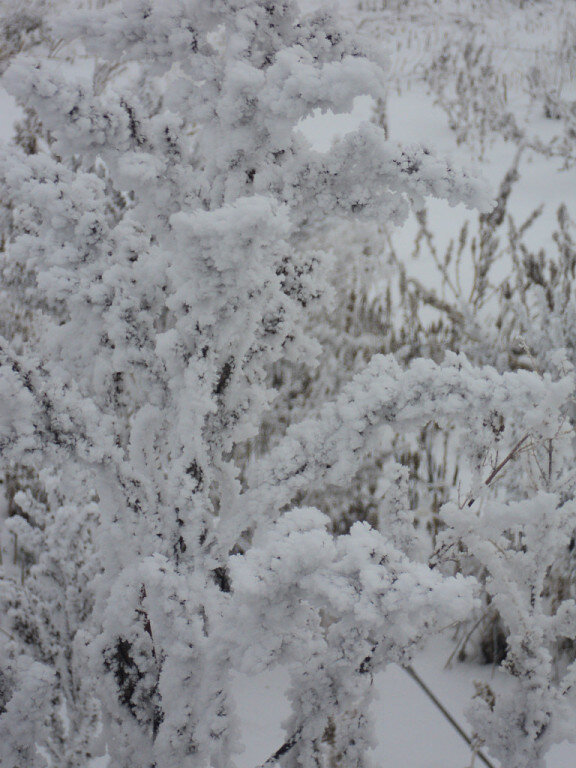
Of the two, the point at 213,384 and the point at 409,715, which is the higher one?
the point at 213,384

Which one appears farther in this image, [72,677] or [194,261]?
[72,677]

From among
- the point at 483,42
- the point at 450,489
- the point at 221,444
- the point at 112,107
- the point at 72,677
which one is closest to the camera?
the point at 112,107

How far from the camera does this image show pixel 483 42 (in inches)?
327

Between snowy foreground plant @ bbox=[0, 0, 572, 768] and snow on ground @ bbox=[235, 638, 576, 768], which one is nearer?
snowy foreground plant @ bbox=[0, 0, 572, 768]

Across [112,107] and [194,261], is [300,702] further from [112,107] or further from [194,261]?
[112,107]

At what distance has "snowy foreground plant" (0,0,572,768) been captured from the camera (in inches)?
26.4

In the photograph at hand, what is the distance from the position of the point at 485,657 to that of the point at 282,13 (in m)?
1.73

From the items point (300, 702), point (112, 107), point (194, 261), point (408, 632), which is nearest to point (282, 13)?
point (112, 107)

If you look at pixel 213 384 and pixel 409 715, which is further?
pixel 409 715

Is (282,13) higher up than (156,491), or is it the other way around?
(282,13)

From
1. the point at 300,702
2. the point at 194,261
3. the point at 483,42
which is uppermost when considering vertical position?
the point at 483,42

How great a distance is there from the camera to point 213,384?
2.72 feet

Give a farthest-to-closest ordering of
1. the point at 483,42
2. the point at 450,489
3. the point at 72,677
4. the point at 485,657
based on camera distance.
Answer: the point at 483,42, the point at 450,489, the point at 485,657, the point at 72,677

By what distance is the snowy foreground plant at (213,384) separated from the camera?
26.4 inches
